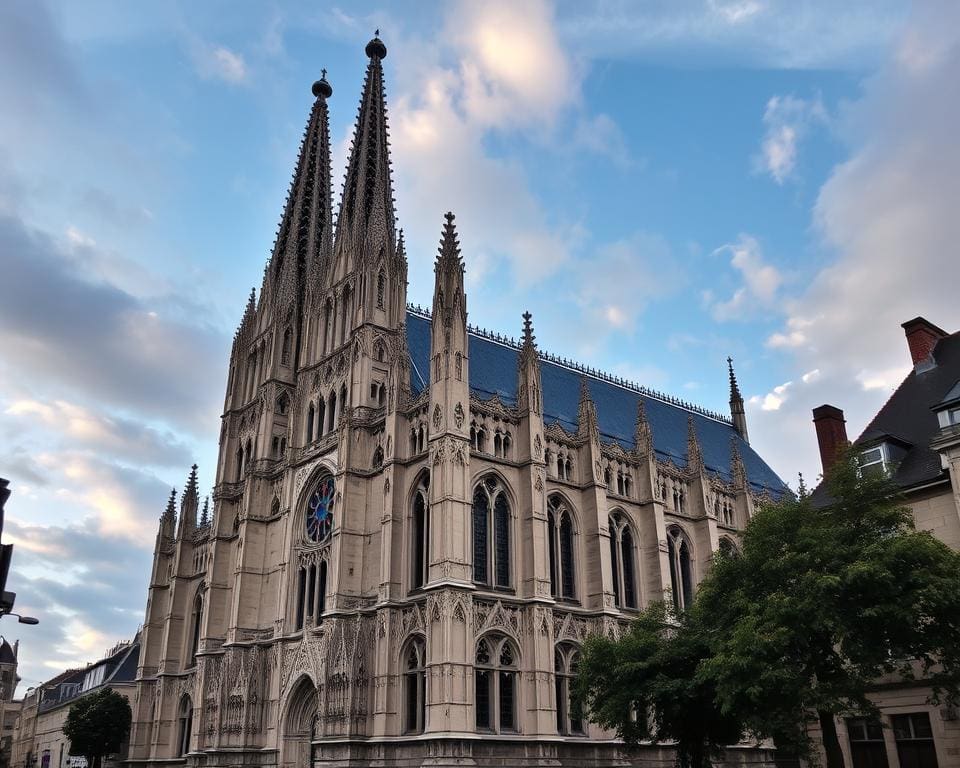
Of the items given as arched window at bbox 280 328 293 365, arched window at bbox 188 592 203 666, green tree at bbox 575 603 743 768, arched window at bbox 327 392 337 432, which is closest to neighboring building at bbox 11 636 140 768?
arched window at bbox 188 592 203 666

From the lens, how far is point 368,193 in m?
55.1

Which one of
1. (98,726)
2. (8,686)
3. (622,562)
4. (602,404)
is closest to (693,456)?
(602,404)

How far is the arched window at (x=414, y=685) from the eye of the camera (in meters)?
37.8

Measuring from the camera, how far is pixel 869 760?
28391 mm

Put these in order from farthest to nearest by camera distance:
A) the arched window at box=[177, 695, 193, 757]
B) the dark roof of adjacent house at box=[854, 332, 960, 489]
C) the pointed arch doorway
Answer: the arched window at box=[177, 695, 193, 757] < the pointed arch doorway < the dark roof of adjacent house at box=[854, 332, 960, 489]

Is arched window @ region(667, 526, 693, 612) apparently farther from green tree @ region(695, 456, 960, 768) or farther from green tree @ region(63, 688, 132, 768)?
green tree @ region(63, 688, 132, 768)

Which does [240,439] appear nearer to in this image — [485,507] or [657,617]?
[485,507]

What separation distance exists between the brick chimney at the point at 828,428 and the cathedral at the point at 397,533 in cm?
930

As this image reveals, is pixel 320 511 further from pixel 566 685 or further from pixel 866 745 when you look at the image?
pixel 866 745

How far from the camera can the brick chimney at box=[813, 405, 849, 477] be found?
35656mm

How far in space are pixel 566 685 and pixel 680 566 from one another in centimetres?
1355

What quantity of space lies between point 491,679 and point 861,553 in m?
19.7

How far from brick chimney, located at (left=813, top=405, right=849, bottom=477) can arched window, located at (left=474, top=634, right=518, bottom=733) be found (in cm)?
1580

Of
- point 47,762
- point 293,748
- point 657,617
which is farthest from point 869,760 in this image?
point 47,762
